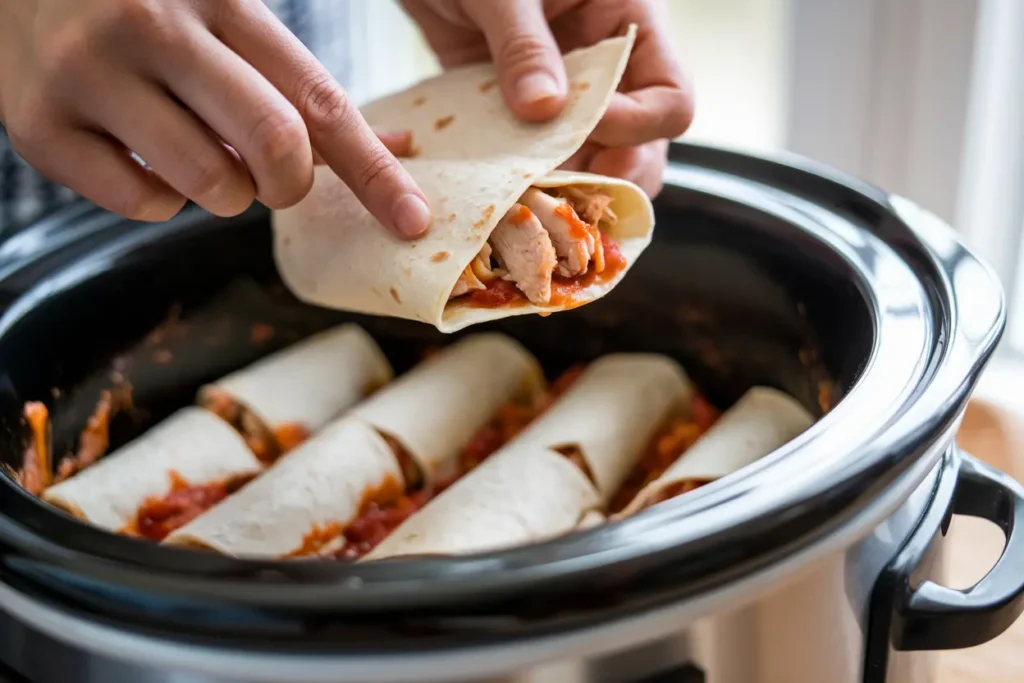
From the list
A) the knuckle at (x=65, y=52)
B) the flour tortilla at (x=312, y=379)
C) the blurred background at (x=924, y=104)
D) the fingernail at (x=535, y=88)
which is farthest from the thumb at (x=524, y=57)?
the blurred background at (x=924, y=104)

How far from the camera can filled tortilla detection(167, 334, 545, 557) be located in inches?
42.4

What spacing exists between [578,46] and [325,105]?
47cm

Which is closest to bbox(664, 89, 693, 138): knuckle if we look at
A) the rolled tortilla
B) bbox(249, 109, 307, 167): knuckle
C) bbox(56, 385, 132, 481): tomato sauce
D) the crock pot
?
the crock pot

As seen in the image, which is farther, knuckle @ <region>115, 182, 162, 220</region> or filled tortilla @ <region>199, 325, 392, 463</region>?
filled tortilla @ <region>199, 325, 392, 463</region>

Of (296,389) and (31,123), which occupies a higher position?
(31,123)

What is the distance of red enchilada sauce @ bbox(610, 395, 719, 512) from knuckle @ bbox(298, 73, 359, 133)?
1.90ft

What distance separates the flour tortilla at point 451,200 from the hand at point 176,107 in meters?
0.07

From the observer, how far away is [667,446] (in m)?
1.29

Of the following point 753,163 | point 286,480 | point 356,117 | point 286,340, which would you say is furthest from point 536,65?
point 286,340

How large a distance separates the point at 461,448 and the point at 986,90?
3.38ft

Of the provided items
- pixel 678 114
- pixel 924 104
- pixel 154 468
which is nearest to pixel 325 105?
pixel 678 114

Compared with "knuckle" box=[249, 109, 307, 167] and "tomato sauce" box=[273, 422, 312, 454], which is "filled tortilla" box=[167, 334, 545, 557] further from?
"knuckle" box=[249, 109, 307, 167]

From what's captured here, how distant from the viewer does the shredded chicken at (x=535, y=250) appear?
89 cm

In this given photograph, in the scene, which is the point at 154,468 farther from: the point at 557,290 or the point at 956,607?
the point at 956,607
